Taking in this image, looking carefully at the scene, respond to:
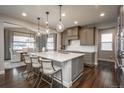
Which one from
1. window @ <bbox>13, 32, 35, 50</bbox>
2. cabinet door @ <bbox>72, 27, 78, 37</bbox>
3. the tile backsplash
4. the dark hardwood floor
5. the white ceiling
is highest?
the white ceiling

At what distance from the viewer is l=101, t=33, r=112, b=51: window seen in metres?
5.84

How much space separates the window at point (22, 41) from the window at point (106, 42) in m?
5.67

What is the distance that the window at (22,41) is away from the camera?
7551mm

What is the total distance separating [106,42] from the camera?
236 inches

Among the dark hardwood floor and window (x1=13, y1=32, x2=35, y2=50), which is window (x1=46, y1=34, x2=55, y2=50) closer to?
window (x1=13, y1=32, x2=35, y2=50)

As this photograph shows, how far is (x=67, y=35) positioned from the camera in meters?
6.20

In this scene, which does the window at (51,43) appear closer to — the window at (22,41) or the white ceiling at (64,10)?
the window at (22,41)

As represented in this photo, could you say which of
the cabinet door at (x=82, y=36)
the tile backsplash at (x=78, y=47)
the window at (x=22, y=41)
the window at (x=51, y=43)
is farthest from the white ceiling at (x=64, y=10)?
the window at (x=22, y=41)

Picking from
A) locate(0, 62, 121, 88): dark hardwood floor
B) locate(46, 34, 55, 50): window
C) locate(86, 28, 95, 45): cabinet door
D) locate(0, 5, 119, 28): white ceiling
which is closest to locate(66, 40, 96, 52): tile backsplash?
locate(86, 28, 95, 45): cabinet door

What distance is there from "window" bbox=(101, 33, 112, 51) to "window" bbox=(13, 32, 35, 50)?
18.6 feet

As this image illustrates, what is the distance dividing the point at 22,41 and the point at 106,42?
687cm

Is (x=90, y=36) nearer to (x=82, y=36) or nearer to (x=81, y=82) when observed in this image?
A: (x=82, y=36)
